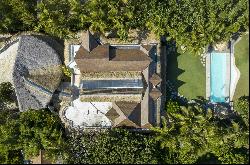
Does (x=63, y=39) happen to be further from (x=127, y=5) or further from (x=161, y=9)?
(x=161, y=9)

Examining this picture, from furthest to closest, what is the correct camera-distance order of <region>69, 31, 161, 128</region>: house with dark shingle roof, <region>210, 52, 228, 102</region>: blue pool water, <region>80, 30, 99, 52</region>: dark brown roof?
<region>210, 52, 228, 102</region>: blue pool water, <region>69, 31, 161, 128</region>: house with dark shingle roof, <region>80, 30, 99, 52</region>: dark brown roof

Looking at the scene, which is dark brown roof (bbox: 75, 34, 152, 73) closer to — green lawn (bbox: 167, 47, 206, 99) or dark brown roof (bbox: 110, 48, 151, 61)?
dark brown roof (bbox: 110, 48, 151, 61)

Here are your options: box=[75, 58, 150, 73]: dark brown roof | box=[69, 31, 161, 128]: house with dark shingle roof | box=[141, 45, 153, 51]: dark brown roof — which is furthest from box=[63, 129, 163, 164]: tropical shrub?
box=[141, 45, 153, 51]: dark brown roof

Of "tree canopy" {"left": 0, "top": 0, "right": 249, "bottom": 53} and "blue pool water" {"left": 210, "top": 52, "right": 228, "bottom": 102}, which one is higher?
"tree canopy" {"left": 0, "top": 0, "right": 249, "bottom": 53}

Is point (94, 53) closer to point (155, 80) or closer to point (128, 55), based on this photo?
point (128, 55)

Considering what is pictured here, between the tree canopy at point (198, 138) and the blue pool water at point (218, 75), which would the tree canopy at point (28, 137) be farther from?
the blue pool water at point (218, 75)

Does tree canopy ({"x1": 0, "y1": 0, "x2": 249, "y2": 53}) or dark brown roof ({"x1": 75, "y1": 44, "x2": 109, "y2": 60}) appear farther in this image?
dark brown roof ({"x1": 75, "y1": 44, "x2": 109, "y2": 60})

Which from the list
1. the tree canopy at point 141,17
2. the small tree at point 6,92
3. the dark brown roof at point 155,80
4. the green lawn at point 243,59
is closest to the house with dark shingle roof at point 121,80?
the dark brown roof at point 155,80
